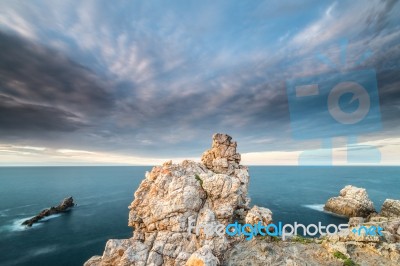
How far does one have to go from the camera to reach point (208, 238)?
1438 inches

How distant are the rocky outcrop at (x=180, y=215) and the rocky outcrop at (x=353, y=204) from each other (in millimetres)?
59115

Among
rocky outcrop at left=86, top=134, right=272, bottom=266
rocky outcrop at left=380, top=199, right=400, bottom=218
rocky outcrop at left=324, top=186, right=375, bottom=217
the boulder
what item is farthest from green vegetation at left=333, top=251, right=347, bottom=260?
rocky outcrop at left=324, top=186, right=375, bottom=217

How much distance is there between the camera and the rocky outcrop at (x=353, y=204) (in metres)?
76.9

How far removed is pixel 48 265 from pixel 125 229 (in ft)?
80.9

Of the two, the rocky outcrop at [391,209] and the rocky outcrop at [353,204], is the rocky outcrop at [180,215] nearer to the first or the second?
the rocky outcrop at [391,209]

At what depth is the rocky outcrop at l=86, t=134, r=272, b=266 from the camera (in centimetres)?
3544

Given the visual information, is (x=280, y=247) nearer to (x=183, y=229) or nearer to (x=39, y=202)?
(x=183, y=229)

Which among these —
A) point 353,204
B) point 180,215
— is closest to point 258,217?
point 180,215

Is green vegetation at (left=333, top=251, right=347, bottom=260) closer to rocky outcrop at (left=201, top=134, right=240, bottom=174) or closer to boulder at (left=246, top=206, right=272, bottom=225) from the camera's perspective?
boulder at (left=246, top=206, right=272, bottom=225)

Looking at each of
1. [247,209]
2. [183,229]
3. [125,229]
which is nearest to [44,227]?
[125,229]

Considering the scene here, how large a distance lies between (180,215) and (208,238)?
6.20 metres

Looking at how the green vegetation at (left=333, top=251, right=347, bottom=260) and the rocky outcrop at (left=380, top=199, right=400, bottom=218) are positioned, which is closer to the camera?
the green vegetation at (left=333, top=251, right=347, bottom=260)

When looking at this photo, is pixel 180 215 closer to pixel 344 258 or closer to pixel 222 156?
pixel 222 156

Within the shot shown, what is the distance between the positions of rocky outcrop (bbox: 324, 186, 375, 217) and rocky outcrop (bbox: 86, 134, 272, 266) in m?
59.1
